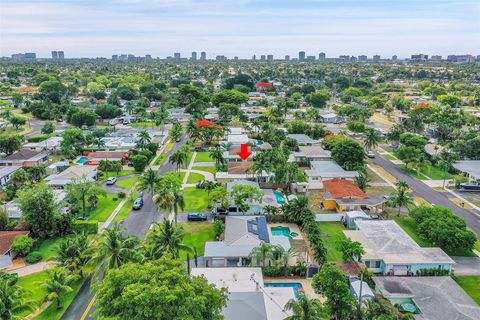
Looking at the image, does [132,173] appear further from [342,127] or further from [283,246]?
[342,127]

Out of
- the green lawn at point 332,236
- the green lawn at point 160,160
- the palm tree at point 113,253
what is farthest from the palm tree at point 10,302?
the green lawn at point 160,160

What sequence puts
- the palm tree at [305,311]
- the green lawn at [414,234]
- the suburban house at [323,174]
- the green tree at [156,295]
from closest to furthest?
the green tree at [156,295] < the palm tree at [305,311] < the green lawn at [414,234] < the suburban house at [323,174]

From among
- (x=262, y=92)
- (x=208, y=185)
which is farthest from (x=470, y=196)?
(x=262, y=92)

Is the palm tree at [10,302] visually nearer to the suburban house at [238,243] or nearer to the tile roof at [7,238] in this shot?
the tile roof at [7,238]

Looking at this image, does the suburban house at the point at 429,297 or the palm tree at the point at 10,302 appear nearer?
the palm tree at the point at 10,302

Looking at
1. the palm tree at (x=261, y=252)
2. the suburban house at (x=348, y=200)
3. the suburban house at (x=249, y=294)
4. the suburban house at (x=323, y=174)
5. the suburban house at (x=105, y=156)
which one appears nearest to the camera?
the suburban house at (x=249, y=294)

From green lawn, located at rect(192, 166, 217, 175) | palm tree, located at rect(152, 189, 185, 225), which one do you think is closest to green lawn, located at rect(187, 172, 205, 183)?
green lawn, located at rect(192, 166, 217, 175)

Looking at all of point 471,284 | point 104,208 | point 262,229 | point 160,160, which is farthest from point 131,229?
point 471,284

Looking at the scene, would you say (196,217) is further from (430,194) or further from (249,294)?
(430,194)
